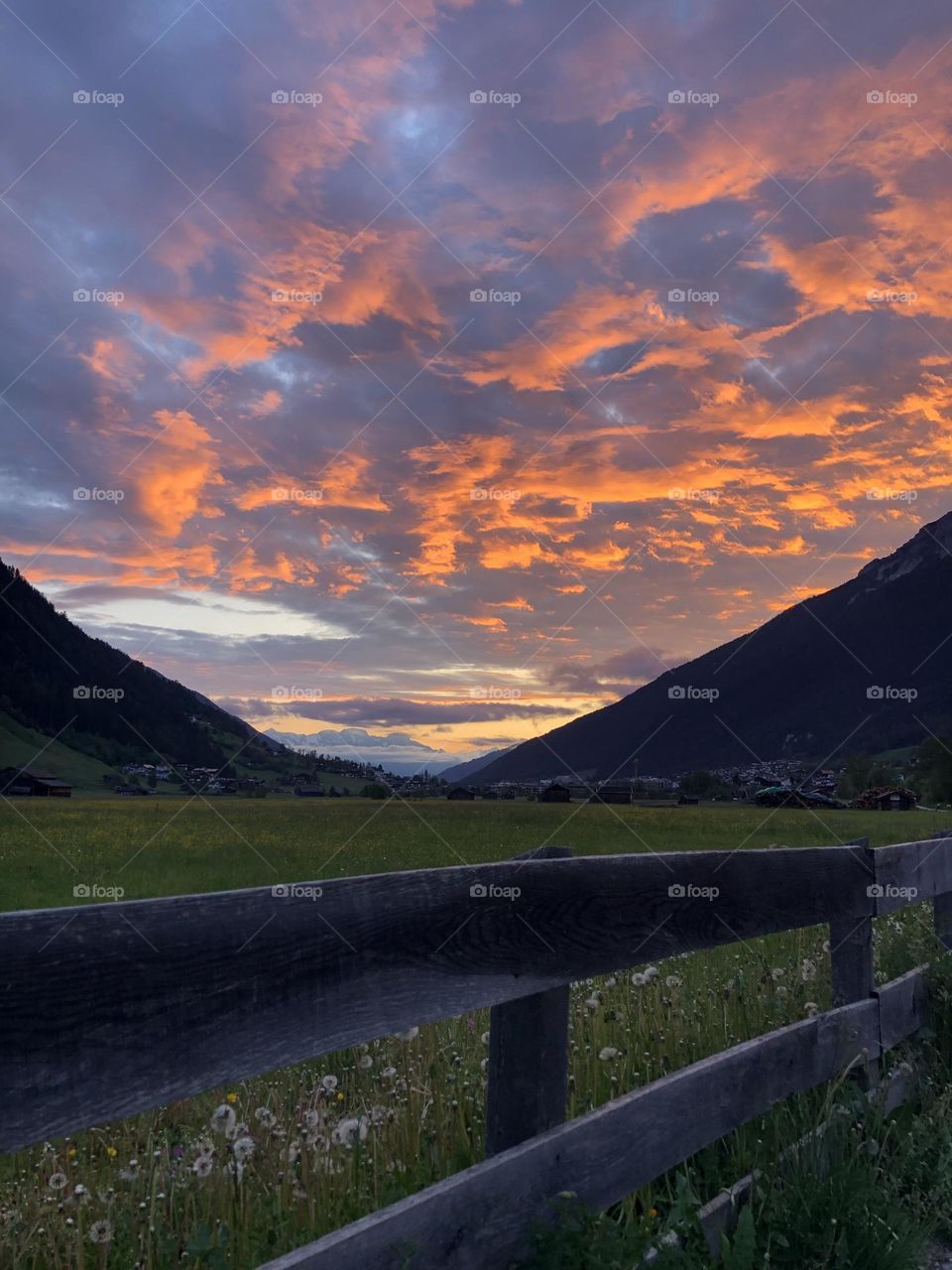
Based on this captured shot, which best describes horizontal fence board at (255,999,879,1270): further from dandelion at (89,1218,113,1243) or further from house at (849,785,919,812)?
house at (849,785,919,812)

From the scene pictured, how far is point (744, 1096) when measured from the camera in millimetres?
4391

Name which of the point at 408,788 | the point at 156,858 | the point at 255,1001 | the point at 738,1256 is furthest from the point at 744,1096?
the point at 408,788

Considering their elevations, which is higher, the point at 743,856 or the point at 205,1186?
the point at 743,856

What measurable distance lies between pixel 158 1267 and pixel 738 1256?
2.05 metres

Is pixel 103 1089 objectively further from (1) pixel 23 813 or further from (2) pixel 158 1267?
(1) pixel 23 813

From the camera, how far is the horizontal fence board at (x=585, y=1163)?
2.55 meters

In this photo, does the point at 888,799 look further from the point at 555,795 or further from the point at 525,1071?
the point at 525,1071

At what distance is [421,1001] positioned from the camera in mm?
2844

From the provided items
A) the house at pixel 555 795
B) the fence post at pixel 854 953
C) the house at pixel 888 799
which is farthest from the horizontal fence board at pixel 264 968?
the house at pixel 888 799

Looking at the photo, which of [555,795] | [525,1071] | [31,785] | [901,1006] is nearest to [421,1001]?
[525,1071]

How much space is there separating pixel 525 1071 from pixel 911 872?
13.5 ft

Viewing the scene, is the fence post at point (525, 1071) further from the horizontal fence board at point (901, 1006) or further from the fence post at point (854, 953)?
the horizontal fence board at point (901, 1006)

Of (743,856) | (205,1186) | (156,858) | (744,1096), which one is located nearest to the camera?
(205,1186)

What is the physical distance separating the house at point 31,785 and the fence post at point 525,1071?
154410 millimetres
